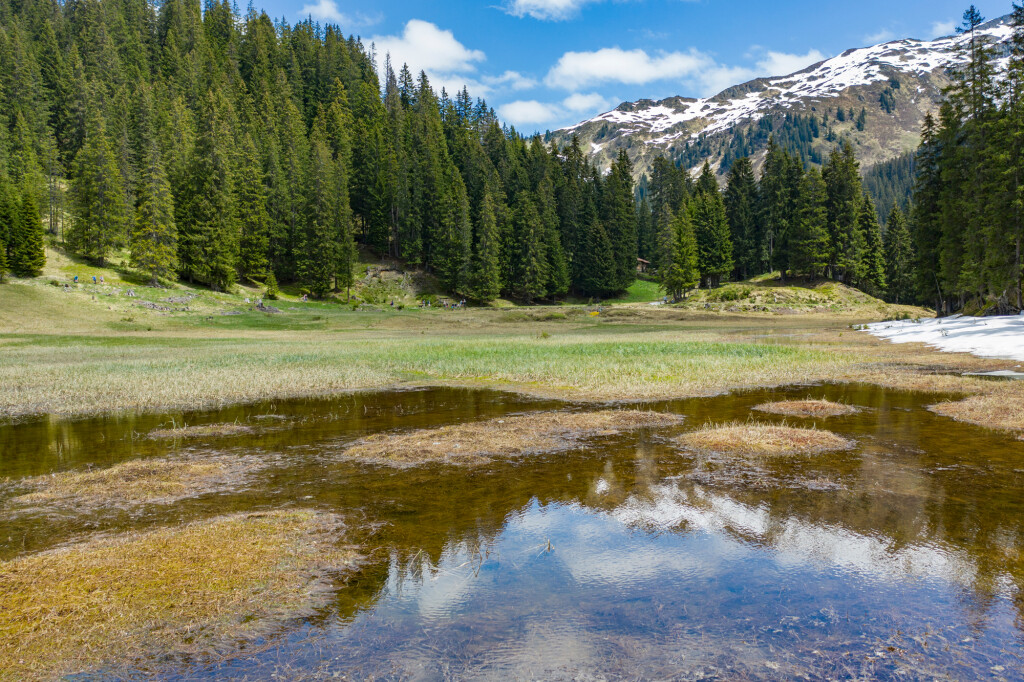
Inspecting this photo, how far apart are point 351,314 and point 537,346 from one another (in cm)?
3723

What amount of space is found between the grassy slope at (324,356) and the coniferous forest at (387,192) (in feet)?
35.6

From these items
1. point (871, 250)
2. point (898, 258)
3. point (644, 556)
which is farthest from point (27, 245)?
point (898, 258)

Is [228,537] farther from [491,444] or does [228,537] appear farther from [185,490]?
[491,444]

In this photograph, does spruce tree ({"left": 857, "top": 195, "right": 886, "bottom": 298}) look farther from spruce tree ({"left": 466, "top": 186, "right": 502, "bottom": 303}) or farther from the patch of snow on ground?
spruce tree ({"left": 466, "top": 186, "right": 502, "bottom": 303})

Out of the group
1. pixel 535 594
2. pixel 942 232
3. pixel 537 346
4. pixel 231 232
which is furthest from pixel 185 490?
pixel 231 232

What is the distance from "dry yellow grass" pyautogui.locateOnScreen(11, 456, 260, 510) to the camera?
10219 mm

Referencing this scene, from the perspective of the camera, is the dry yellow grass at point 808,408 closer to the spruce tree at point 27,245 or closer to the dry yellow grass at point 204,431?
the dry yellow grass at point 204,431

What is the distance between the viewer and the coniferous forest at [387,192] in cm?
5272

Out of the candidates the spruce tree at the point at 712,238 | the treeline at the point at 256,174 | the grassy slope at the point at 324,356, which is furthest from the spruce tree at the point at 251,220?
the spruce tree at the point at 712,238

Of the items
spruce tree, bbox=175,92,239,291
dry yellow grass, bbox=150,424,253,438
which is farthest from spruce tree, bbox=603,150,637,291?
dry yellow grass, bbox=150,424,253,438

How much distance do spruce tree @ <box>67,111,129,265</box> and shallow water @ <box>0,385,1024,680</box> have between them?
64026 mm

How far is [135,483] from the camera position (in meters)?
11.1

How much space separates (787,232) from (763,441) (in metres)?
77.1

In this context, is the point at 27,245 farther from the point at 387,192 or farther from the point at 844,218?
the point at 844,218
